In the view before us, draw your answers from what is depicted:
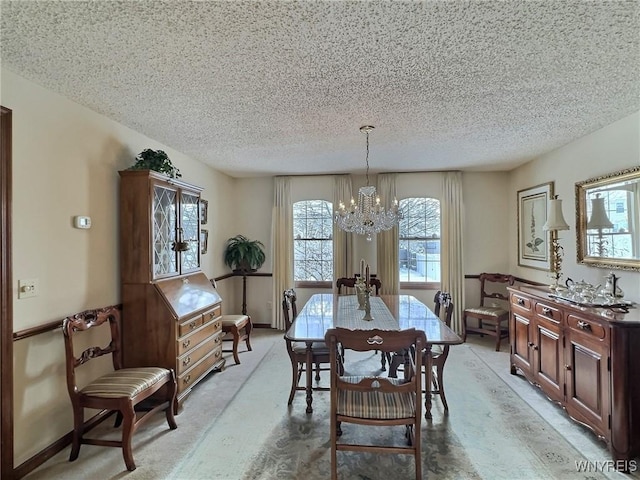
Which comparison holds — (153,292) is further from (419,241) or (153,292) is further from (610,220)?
(610,220)

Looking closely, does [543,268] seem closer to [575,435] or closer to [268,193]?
[575,435]

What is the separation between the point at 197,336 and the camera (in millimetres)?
3162

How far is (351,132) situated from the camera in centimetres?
325

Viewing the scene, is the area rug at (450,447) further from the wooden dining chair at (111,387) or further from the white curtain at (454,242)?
the white curtain at (454,242)

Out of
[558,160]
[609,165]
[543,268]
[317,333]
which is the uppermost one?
Result: [558,160]

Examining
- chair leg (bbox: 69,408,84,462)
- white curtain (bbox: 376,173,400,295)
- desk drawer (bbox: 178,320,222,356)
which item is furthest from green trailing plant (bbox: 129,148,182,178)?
white curtain (bbox: 376,173,400,295)

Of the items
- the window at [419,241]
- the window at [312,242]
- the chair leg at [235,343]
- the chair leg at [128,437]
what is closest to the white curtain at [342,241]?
the window at [312,242]

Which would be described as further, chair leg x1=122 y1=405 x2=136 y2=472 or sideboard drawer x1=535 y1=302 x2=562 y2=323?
sideboard drawer x1=535 y1=302 x2=562 y2=323

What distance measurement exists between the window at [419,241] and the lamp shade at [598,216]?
88.9 inches

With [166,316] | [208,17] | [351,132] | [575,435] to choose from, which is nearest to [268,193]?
[351,132]

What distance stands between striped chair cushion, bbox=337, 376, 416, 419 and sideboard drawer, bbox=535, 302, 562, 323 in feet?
5.39

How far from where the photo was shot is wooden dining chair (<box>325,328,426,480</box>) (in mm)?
1921

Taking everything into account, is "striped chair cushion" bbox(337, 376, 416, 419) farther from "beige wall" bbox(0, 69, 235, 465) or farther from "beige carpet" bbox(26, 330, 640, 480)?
"beige wall" bbox(0, 69, 235, 465)

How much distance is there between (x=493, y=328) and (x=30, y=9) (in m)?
5.83
